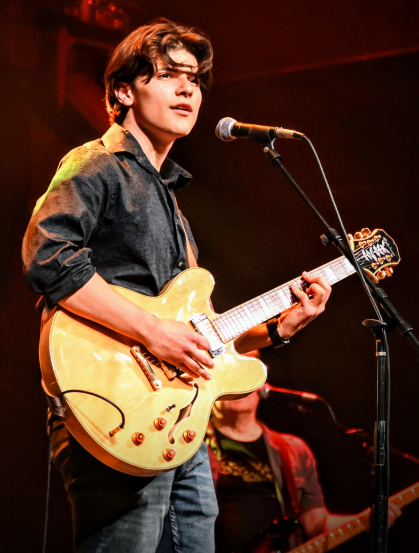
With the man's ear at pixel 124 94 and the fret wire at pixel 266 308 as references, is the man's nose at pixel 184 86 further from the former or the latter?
the fret wire at pixel 266 308

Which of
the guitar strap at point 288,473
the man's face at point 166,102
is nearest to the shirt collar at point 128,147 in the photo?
the man's face at point 166,102

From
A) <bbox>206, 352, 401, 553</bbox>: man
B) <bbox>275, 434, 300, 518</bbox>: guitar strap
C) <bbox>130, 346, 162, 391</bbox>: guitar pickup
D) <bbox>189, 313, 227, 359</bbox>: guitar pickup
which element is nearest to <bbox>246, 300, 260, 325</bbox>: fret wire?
<bbox>189, 313, 227, 359</bbox>: guitar pickup

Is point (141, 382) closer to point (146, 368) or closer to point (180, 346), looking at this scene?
point (146, 368)

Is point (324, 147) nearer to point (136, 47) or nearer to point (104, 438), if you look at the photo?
point (136, 47)

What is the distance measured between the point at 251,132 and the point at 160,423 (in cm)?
114

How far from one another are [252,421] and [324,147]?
1894 millimetres

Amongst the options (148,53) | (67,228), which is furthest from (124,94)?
(67,228)

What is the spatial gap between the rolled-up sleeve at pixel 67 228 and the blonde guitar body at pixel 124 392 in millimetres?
113

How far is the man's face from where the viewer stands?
2.15m

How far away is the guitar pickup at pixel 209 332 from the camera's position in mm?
1938

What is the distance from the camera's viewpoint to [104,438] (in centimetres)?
158

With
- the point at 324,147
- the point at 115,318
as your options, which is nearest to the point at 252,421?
the point at 324,147

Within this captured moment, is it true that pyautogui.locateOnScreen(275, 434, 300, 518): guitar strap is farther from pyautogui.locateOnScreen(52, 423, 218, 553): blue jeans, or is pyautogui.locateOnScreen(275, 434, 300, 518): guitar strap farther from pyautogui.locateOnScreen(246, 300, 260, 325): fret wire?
pyautogui.locateOnScreen(52, 423, 218, 553): blue jeans

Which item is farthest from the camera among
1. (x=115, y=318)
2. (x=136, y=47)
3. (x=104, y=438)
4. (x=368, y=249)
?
(x=368, y=249)
